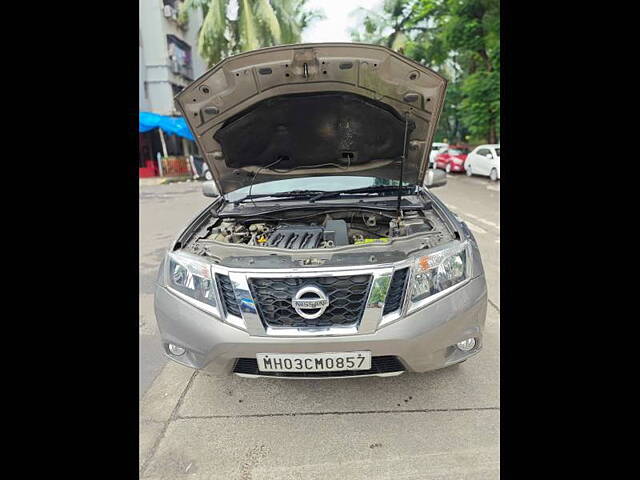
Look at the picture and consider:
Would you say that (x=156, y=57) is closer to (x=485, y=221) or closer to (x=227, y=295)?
(x=485, y=221)

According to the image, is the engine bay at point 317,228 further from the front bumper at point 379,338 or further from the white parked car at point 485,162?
the white parked car at point 485,162

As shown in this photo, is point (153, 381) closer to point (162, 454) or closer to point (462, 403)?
point (162, 454)

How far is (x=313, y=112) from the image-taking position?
3025 millimetres

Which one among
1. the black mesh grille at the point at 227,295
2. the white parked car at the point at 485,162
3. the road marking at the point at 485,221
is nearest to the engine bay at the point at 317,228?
the black mesh grille at the point at 227,295

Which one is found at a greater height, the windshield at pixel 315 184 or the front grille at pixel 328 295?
the windshield at pixel 315 184

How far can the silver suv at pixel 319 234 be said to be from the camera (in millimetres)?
1994

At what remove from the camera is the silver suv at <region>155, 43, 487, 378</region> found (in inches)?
78.5

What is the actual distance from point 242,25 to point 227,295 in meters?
16.9

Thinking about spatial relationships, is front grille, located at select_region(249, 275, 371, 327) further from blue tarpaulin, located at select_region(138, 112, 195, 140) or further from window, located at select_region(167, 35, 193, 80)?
window, located at select_region(167, 35, 193, 80)

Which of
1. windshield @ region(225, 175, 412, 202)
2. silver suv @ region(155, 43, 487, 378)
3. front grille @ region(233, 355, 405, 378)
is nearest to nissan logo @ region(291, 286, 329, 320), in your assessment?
silver suv @ region(155, 43, 487, 378)

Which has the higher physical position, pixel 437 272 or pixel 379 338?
pixel 437 272

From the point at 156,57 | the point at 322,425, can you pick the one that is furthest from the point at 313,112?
the point at 156,57

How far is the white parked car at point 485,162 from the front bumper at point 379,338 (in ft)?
42.5

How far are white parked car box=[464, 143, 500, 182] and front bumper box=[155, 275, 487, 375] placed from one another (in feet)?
42.5
